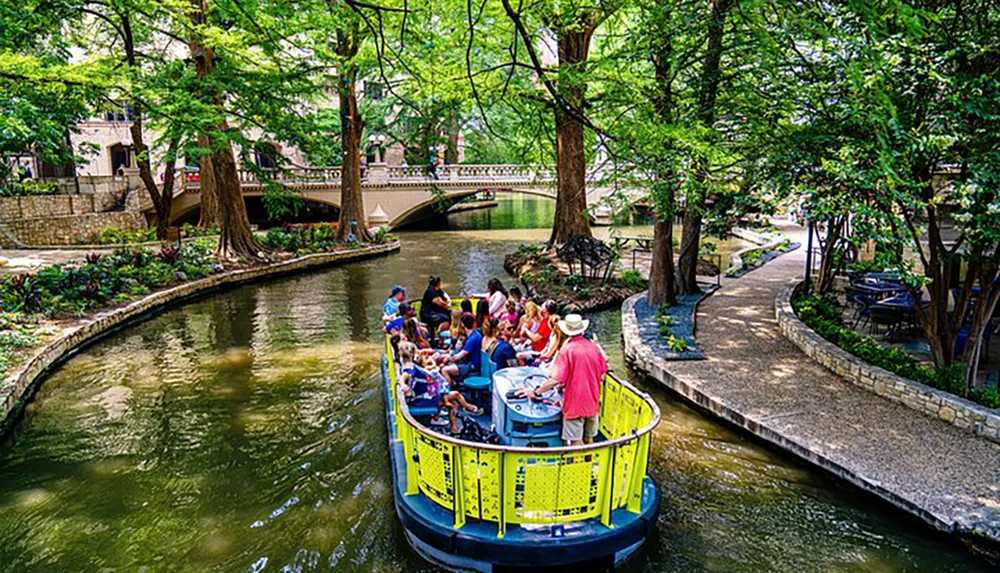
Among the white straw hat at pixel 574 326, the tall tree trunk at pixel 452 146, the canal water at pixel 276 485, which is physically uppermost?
the tall tree trunk at pixel 452 146

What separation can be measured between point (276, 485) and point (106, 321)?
9288 millimetres

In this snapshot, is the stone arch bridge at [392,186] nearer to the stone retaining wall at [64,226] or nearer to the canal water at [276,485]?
the stone retaining wall at [64,226]

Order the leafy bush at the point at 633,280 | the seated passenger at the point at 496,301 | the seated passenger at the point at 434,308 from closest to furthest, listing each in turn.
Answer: the seated passenger at the point at 496,301, the seated passenger at the point at 434,308, the leafy bush at the point at 633,280

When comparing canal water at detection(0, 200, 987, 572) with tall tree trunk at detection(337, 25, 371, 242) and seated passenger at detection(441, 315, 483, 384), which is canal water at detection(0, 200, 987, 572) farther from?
tall tree trunk at detection(337, 25, 371, 242)

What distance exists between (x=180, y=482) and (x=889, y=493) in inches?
320

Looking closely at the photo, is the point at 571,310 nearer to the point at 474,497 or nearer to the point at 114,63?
the point at 474,497

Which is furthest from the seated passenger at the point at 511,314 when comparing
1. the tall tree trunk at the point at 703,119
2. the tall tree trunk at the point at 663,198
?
the tall tree trunk at the point at 703,119

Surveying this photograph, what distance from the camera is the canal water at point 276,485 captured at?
6590mm

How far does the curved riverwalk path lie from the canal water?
26 centimetres

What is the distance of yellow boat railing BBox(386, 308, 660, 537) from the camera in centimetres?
571

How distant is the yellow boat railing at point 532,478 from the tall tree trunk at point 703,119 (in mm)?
6436

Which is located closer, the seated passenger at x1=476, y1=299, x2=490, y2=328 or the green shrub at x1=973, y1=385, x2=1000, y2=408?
the green shrub at x1=973, y1=385, x2=1000, y2=408

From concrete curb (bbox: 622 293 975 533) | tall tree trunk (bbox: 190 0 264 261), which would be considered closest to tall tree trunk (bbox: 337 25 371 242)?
tall tree trunk (bbox: 190 0 264 261)

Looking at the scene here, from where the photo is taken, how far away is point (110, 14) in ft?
82.3
